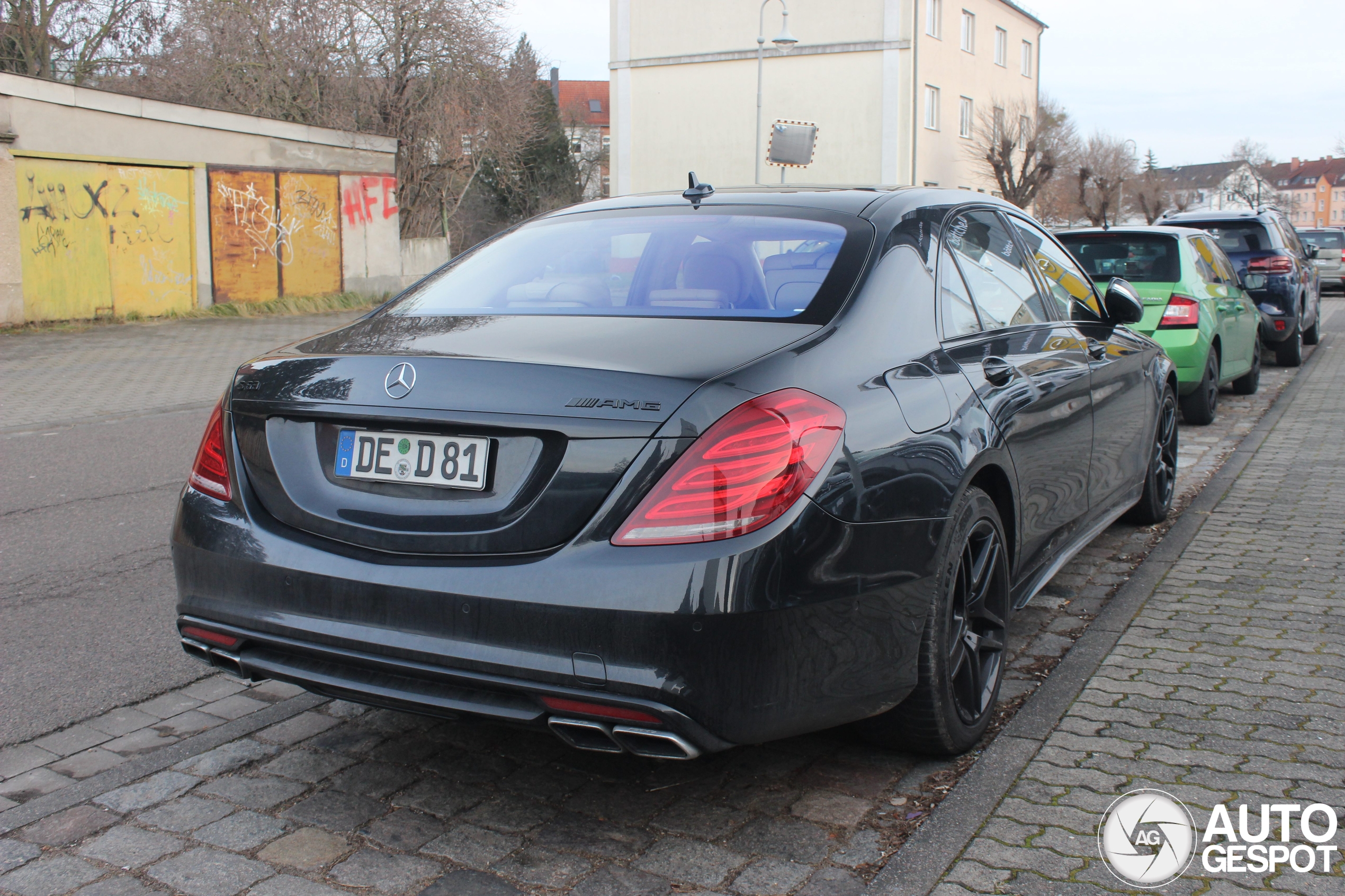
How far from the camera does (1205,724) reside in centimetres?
343

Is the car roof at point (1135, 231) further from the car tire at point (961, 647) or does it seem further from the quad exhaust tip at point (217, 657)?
the quad exhaust tip at point (217, 657)

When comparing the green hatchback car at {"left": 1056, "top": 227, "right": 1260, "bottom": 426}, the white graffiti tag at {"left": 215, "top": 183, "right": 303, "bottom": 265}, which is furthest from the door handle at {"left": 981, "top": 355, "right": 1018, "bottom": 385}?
the white graffiti tag at {"left": 215, "top": 183, "right": 303, "bottom": 265}

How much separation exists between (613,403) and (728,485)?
295mm

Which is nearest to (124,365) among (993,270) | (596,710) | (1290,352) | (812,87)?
(993,270)

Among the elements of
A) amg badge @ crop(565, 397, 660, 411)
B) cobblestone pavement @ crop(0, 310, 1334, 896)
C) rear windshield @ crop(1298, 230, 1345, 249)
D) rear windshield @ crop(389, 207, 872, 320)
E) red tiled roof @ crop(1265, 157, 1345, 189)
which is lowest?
cobblestone pavement @ crop(0, 310, 1334, 896)

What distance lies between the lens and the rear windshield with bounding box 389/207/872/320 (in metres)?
3.10

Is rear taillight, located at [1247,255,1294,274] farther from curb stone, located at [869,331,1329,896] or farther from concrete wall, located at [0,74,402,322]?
concrete wall, located at [0,74,402,322]

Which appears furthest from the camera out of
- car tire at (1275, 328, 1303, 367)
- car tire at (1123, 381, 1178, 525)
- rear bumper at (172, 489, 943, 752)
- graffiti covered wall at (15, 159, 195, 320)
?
graffiti covered wall at (15, 159, 195, 320)

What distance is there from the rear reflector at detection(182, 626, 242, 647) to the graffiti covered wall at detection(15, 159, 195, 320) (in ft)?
51.8

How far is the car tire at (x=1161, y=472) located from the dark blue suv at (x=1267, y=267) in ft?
23.1

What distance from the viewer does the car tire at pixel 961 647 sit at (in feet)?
9.81

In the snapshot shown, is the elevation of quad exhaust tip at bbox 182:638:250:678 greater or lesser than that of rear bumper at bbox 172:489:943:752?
lesser

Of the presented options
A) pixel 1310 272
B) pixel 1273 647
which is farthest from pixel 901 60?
pixel 1273 647

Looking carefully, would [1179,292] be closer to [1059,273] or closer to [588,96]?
[1059,273]
